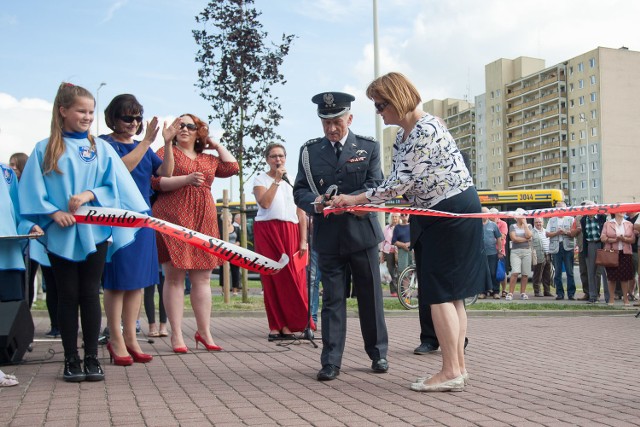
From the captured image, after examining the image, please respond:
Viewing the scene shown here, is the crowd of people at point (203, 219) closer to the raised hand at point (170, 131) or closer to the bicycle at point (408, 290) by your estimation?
the raised hand at point (170, 131)

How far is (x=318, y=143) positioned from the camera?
6.02m

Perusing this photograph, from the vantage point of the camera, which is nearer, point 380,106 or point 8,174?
point 380,106

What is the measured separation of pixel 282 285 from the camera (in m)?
8.08

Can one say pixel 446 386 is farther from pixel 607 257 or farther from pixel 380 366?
pixel 607 257

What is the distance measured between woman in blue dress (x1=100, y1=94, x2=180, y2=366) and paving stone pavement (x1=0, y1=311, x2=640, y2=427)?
0.27m

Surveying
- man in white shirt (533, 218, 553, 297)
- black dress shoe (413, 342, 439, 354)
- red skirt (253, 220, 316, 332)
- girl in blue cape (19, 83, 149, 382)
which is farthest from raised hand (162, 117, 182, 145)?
man in white shirt (533, 218, 553, 297)

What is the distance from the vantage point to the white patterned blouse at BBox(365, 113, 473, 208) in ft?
16.3

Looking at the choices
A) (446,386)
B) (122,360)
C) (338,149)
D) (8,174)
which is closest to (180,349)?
(122,360)

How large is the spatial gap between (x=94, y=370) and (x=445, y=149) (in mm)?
2897

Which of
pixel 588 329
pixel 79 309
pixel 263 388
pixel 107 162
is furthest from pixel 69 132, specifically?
pixel 588 329

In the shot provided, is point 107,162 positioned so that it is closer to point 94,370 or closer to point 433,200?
point 94,370

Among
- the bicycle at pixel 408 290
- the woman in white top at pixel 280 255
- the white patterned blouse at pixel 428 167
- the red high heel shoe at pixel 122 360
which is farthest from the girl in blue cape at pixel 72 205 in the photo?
the bicycle at pixel 408 290

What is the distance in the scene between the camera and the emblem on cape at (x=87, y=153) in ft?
17.7

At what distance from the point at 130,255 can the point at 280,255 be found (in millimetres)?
2293
